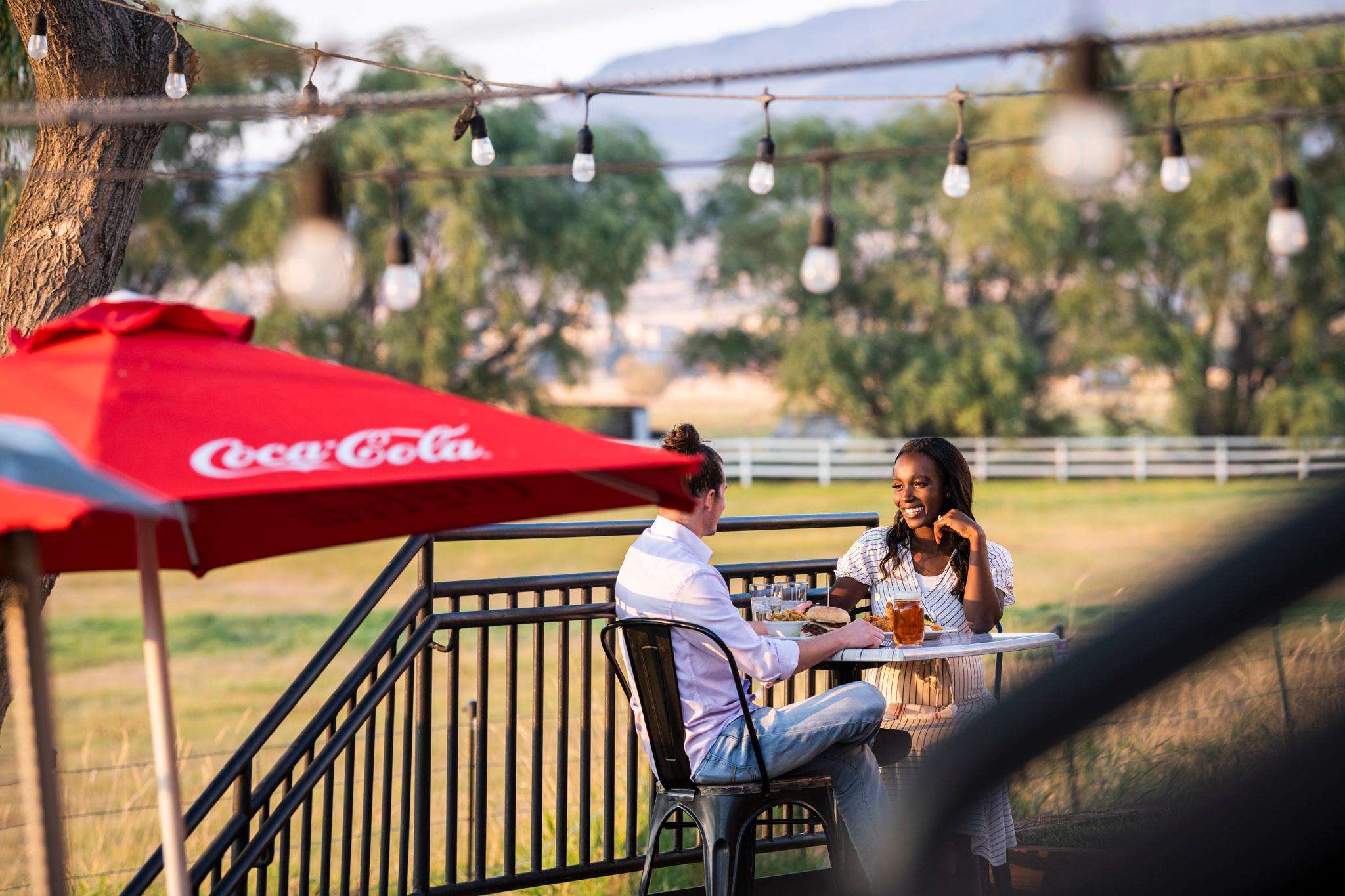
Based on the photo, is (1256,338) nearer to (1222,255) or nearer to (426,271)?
(1222,255)

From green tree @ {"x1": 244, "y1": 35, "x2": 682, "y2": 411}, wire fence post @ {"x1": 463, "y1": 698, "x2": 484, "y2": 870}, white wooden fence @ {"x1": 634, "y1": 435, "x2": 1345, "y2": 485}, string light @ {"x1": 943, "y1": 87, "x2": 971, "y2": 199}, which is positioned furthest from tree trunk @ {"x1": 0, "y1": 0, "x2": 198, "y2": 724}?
white wooden fence @ {"x1": 634, "y1": 435, "x2": 1345, "y2": 485}

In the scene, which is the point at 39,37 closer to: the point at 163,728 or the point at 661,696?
the point at 163,728

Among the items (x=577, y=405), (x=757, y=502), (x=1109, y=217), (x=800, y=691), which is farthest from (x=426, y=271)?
(x=800, y=691)

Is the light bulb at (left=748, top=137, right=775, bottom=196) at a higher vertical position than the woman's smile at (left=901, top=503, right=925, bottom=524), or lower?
higher

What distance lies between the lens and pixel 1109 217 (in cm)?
3381

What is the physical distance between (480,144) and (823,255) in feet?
6.21

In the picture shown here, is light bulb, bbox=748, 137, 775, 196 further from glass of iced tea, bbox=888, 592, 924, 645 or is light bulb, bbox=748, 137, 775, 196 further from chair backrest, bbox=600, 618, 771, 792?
chair backrest, bbox=600, 618, 771, 792

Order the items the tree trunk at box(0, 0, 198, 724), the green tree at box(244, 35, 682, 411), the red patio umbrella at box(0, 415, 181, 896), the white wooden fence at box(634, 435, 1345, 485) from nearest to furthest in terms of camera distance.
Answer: the red patio umbrella at box(0, 415, 181, 896)
the tree trunk at box(0, 0, 198, 724)
the green tree at box(244, 35, 682, 411)
the white wooden fence at box(634, 435, 1345, 485)

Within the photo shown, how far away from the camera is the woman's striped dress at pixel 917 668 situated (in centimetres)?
397

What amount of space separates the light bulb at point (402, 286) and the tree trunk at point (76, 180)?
0.95 metres

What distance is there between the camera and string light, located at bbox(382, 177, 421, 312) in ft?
13.1

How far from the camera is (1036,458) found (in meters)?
32.9

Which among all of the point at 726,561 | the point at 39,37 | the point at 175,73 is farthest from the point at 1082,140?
the point at 726,561

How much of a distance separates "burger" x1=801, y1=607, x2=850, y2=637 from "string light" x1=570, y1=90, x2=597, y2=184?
1826 mm
